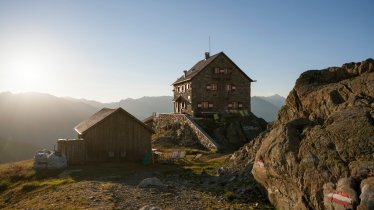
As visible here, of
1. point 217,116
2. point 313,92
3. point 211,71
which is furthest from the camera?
point 211,71

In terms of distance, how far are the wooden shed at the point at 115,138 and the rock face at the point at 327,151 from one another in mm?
21253

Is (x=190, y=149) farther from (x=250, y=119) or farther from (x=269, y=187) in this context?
(x=269, y=187)

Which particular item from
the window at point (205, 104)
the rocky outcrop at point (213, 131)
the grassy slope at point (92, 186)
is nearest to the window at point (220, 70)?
the window at point (205, 104)

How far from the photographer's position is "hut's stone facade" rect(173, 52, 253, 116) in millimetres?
64875

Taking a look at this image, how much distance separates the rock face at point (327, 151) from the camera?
45.1 ft

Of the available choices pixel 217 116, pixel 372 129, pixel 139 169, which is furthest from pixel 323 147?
pixel 217 116

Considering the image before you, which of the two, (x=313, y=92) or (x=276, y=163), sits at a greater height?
(x=313, y=92)

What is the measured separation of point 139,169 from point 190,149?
17854 millimetres

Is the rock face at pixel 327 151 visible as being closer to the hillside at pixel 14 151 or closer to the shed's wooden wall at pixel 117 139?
the shed's wooden wall at pixel 117 139

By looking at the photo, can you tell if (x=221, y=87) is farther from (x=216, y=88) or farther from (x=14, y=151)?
(x=14, y=151)

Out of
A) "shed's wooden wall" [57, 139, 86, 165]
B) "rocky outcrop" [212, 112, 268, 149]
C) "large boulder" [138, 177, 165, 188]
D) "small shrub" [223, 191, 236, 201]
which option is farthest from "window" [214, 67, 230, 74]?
"small shrub" [223, 191, 236, 201]

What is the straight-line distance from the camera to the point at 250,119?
2458 inches

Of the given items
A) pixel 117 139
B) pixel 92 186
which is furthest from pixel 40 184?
pixel 117 139

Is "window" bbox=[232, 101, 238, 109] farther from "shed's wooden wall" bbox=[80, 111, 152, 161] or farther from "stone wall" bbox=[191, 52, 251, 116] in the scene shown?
"shed's wooden wall" bbox=[80, 111, 152, 161]
